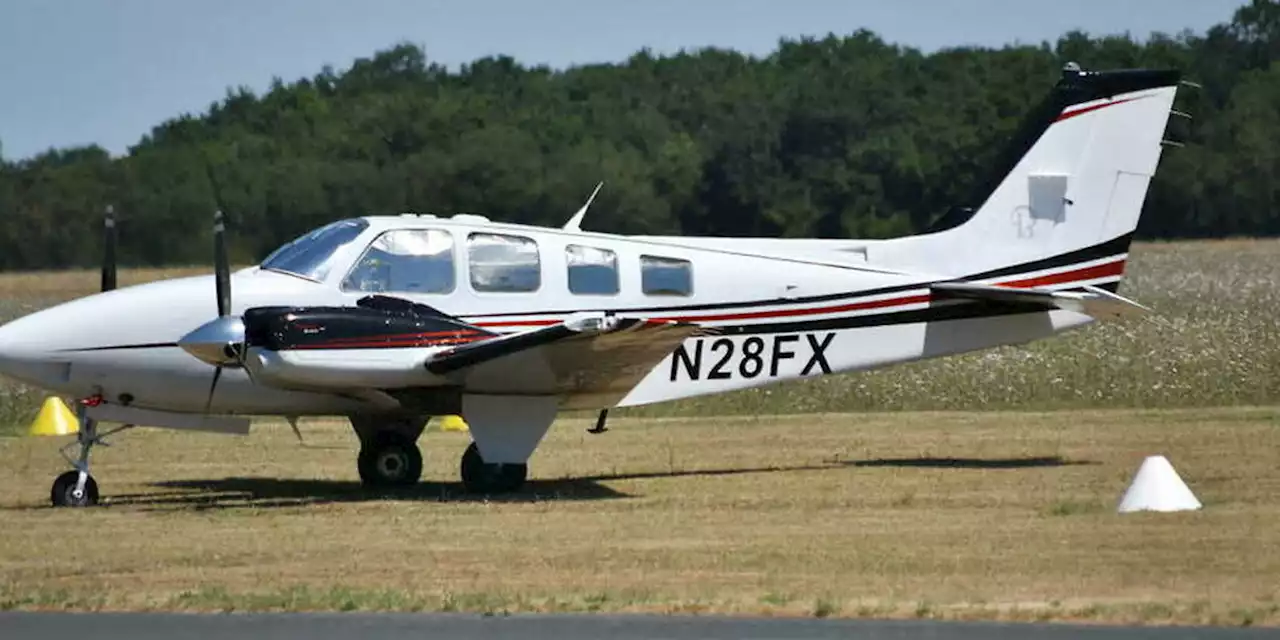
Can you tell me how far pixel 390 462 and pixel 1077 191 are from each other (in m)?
7.01

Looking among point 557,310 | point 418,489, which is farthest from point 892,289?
point 418,489

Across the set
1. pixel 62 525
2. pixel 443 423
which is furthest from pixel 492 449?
pixel 443 423

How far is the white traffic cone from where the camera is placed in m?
14.5

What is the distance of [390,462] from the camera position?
17625 mm

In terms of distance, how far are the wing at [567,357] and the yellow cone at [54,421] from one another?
28.8ft

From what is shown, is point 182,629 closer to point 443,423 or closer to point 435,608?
point 435,608

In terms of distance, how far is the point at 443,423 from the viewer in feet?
80.5

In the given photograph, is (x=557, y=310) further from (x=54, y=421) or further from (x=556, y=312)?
(x=54, y=421)

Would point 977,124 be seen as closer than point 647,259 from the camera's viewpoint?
No

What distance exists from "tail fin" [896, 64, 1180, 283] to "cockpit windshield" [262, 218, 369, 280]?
5.35 meters

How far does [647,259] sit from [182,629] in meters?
7.76

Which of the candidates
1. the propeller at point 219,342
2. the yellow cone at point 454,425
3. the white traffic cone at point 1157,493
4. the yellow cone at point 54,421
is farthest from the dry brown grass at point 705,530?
the yellow cone at point 454,425

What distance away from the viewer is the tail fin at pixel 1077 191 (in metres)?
18.4

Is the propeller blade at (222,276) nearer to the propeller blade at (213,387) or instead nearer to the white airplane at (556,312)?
the white airplane at (556,312)
